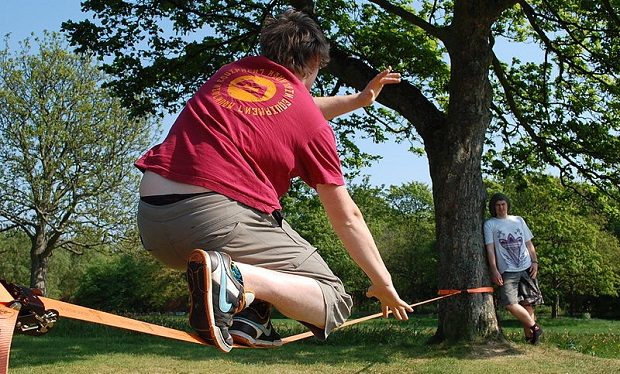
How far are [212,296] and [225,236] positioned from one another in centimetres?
30

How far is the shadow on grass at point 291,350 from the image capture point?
8711mm

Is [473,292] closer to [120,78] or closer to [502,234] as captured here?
[502,234]

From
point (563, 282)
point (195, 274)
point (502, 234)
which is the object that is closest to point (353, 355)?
point (502, 234)

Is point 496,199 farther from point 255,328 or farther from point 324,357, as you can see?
point 255,328

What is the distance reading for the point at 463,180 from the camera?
406 inches

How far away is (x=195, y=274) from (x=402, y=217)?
47.2 m

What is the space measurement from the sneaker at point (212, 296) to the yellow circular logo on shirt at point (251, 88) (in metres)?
0.69

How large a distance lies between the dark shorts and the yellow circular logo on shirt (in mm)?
7016

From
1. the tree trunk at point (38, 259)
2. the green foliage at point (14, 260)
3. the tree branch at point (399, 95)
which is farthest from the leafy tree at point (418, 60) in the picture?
the green foliage at point (14, 260)

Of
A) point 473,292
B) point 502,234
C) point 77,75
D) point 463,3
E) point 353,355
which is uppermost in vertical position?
point 77,75

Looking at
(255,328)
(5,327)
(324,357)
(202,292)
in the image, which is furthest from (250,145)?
(324,357)

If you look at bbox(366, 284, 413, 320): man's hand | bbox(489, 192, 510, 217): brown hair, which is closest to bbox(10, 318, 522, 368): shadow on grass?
bbox(489, 192, 510, 217): brown hair

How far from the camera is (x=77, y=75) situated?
2917 cm

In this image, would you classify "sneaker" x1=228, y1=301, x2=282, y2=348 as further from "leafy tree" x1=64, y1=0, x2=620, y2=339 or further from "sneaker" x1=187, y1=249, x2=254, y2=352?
"leafy tree" x1=64, y1=0, x2=620, y2=339
